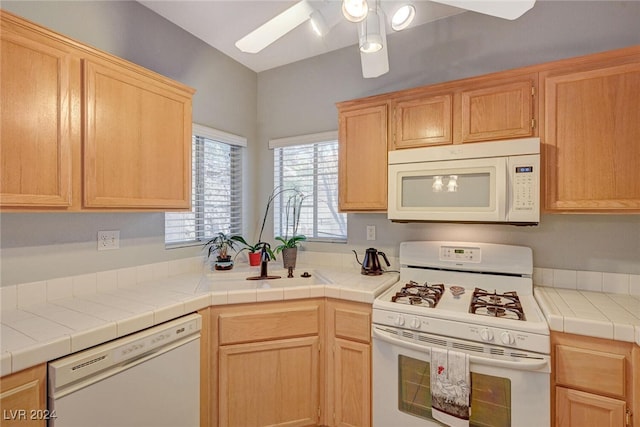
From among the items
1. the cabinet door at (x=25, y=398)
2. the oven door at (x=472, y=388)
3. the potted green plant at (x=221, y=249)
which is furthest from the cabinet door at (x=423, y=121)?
the cabinet door at (x=25, y=398)

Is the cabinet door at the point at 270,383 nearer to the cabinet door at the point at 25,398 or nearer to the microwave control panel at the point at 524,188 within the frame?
the cabinet door at the point at 25,398

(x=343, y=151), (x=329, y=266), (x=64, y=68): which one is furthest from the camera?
(x=329, y=266)

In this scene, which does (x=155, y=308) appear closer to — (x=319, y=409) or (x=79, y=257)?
(x=79, y=257)

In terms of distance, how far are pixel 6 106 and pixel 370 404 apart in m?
2.19

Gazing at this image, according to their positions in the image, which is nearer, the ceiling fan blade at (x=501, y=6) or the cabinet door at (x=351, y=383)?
the ceiling fan blade at (x=501, y=6)

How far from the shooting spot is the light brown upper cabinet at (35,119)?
1212 mm

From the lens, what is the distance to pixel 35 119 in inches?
50.6

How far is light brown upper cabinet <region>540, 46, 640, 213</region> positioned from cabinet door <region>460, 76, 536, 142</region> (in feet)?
0.26

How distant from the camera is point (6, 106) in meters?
1.21

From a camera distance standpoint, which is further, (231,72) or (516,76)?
(231,72)

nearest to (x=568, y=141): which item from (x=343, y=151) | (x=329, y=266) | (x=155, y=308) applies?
(x=343, y=151)

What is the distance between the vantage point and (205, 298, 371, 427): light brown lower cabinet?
1.74m

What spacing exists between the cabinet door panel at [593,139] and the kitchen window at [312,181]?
4.68ft

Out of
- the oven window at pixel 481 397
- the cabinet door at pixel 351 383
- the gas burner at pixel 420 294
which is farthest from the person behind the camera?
the cabinet door at pixel 351 383
